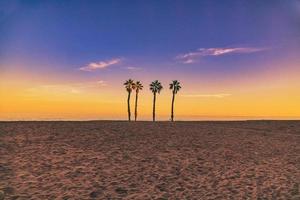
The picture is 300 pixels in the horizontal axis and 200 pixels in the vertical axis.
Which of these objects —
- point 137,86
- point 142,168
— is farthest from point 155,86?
point 142,168

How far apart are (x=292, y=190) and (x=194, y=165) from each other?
7.24 metres

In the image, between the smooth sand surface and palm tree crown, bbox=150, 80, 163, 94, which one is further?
palm tree crown, bbox=150, 80, 163, 94

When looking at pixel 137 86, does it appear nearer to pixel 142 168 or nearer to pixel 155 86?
pixel 155 86

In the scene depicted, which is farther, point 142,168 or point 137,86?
point 137,86

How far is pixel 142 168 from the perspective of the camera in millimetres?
23891

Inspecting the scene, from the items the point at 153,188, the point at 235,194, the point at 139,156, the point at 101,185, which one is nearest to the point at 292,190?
the point at 235,194

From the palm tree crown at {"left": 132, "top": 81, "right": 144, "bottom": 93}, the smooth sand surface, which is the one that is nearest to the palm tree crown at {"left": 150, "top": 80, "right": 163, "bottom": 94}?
the palm tree crown at {"left": 132, "top": 81, "right": 144, "bottom": 93}

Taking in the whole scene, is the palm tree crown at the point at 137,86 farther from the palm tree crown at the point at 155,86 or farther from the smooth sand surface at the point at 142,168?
the smooth sand surface at the point at 142,168

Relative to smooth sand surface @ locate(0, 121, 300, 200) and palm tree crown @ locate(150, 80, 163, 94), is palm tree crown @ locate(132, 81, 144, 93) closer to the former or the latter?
palm tree crown @ locate(150, 80, 163, 94)

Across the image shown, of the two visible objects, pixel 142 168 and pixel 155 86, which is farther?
pixel 155 86

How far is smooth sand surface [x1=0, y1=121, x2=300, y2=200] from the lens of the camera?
729 inches

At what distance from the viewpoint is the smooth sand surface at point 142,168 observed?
18516mm

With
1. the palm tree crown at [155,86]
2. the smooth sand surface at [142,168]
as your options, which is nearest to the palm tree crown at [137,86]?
the palm tree crown at [155,86]

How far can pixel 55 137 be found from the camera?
36531 mm
